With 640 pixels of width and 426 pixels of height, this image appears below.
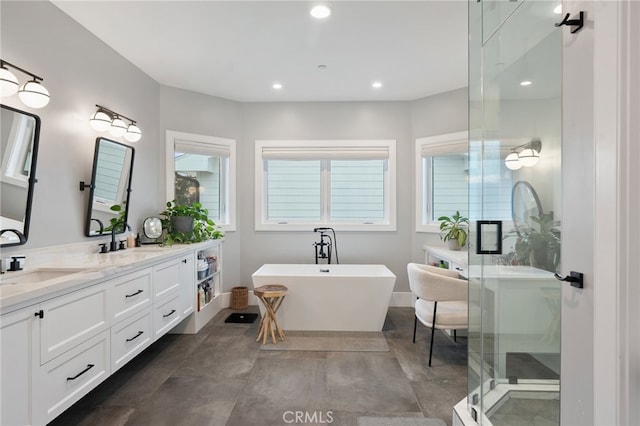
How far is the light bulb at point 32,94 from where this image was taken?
1.86 m

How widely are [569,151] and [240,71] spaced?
10.2 ft

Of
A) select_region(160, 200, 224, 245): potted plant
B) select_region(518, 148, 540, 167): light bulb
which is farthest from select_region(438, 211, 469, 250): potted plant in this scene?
select_region(160, 200, 224, 245): potted plant

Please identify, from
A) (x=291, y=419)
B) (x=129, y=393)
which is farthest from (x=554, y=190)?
(x=129, y=393)

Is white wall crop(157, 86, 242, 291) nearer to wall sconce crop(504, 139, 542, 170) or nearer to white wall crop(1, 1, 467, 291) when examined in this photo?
white wall crop(1, 1, 467, 291)

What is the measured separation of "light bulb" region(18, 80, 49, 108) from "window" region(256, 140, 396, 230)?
2.46 metres

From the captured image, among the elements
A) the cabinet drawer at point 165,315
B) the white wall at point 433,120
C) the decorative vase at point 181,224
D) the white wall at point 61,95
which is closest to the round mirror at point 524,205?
the white wall at point 433,120

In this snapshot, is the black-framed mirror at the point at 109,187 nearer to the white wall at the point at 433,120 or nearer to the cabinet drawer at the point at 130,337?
the cabinet drawer at the point at 130,337

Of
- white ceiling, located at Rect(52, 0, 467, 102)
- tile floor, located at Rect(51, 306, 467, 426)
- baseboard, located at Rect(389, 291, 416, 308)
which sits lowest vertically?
tile floor, located at Rect(51, 306, 467, 426)

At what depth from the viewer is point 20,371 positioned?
1345 millimetres

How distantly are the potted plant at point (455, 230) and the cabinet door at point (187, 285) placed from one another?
9.64 feet

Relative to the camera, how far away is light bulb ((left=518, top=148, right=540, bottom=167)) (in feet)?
4.25

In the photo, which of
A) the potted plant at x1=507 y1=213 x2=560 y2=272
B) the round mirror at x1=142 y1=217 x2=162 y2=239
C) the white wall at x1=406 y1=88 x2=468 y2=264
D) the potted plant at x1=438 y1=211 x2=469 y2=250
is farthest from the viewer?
the white wall at x1=406 y1=88 x2=468 y2=264

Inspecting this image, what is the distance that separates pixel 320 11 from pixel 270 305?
2.61m

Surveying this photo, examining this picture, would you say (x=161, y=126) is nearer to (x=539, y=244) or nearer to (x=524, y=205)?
(x=524, y=205)
